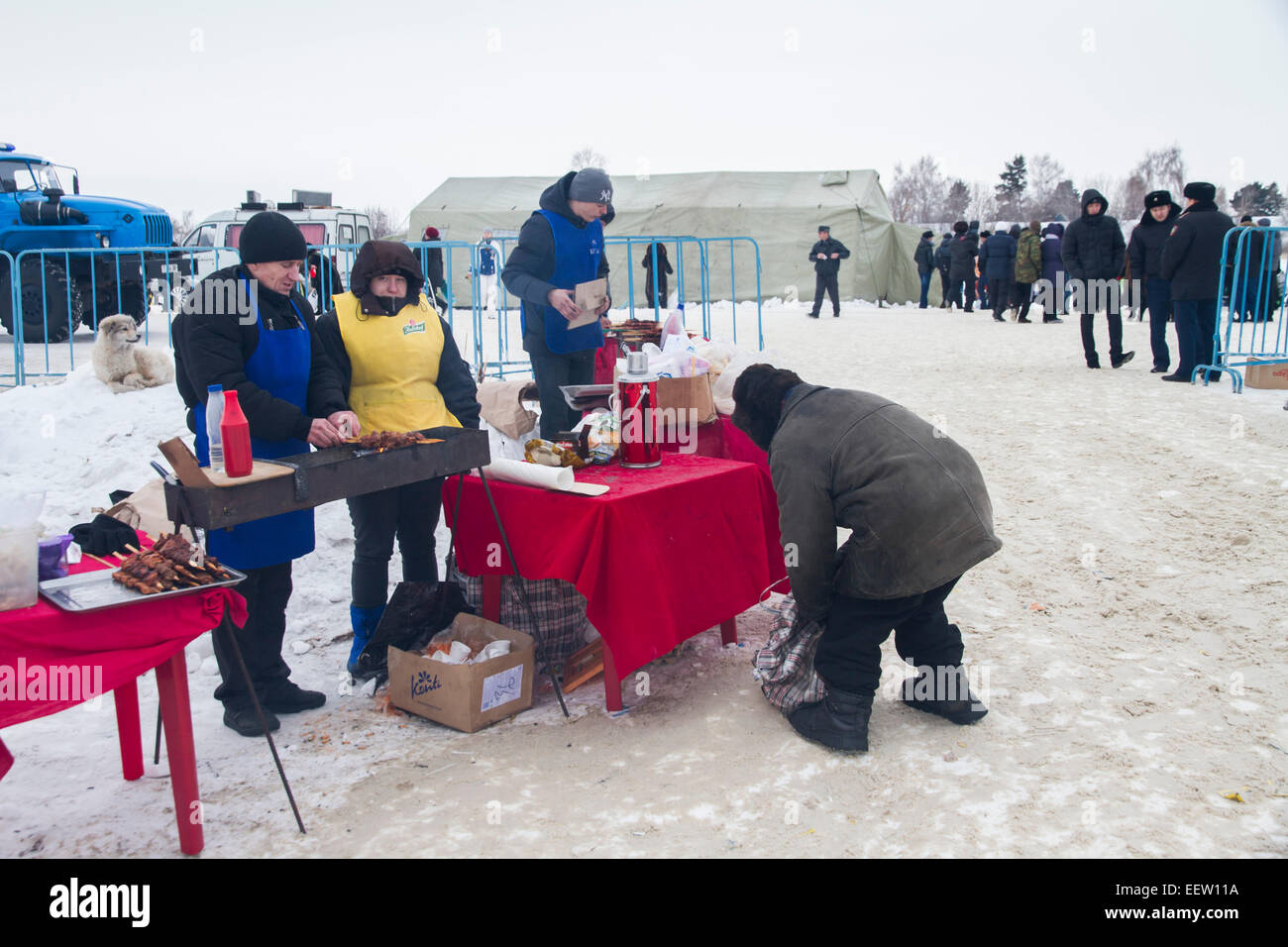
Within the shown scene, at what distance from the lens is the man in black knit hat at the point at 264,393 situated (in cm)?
344

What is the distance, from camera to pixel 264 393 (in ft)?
11.5

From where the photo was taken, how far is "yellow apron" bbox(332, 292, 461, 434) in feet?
12.8

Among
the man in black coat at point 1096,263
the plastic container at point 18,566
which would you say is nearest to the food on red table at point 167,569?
the plastic container at point 18,566

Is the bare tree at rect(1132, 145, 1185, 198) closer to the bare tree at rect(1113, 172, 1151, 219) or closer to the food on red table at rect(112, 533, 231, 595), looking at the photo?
the bare tree at rect(1113, 172, 1151, 219)

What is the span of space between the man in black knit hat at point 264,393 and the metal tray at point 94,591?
741mm

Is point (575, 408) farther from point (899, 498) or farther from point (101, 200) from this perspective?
point (101, 200)

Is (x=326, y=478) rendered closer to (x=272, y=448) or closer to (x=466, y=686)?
(x=272, y=448)

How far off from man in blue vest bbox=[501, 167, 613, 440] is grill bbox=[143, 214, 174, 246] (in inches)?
533

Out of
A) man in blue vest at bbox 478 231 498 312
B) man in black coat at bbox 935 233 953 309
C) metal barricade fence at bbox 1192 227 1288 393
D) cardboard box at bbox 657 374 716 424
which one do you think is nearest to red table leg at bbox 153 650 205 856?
cardboard box at bbox 657 374 716 424

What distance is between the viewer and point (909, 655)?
148 inches

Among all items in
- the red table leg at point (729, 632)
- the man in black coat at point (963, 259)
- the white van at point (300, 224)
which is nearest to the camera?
the red table leg at point (729, 632)

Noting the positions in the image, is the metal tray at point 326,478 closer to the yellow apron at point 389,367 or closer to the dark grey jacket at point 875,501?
the yellow apron at point 389,367

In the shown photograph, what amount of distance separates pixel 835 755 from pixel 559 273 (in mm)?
3046
